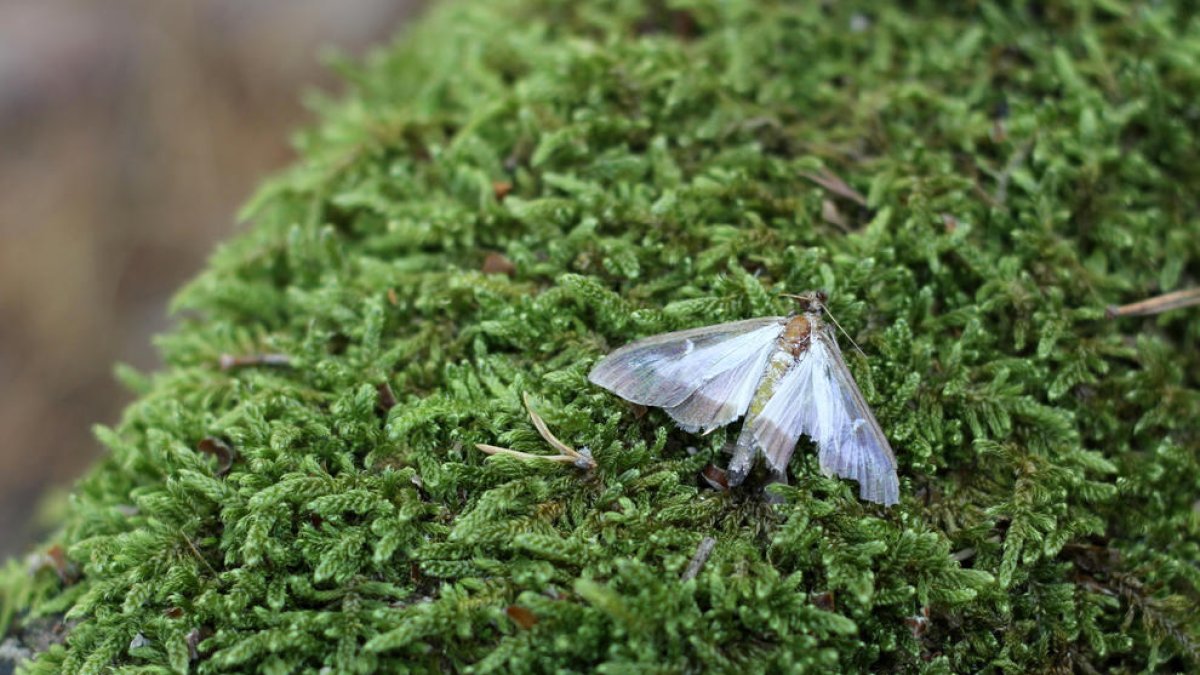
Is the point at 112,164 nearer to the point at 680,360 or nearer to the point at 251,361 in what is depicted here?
the point at 251,361

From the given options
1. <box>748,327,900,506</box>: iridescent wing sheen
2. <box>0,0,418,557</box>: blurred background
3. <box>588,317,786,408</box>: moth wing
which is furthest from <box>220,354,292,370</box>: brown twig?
<box>0,0,418,557</box>: blurred background

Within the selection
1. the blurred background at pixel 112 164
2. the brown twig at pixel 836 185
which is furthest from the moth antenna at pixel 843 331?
the blurred background at pixel 112 164

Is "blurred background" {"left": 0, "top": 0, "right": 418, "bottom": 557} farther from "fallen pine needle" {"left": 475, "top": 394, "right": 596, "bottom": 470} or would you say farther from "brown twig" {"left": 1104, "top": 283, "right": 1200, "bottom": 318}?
"brown twig" {"left": 1104, "top": 283, "right": 1200, "bottom": 318}

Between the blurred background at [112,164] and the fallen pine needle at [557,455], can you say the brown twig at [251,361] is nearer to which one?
the fallen pine needle at [557,455]

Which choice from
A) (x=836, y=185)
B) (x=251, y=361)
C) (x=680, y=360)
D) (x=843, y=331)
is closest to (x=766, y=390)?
(x=680, y=360)

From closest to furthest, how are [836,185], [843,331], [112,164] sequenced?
[843,331]
[836,185]
[112,164]

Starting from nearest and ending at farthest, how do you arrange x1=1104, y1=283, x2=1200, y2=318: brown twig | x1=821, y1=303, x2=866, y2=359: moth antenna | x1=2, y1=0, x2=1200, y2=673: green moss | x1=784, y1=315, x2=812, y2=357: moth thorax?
1. x1=2, y1=0, x2=1200, y2=673: green moss
2. x1=784, y1=315, x2=812, y2=357: moth thorax
3. x1=821, y1=303, x2=866, y2=359: moth antenna
4. x1=1104, y1=283, x2=1200, y2=318: brown twig

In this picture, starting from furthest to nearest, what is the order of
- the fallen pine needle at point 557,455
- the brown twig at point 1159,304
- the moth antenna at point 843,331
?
the brown twig at point 1159,304 → the moth antenna at point 843,331 → the fallen pine needle at point 557,455
